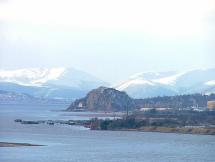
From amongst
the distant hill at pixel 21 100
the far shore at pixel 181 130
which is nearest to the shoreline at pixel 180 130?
the far shore at pixel 181 130

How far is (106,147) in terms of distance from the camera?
3541 centimetres

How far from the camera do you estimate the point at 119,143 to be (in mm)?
38031

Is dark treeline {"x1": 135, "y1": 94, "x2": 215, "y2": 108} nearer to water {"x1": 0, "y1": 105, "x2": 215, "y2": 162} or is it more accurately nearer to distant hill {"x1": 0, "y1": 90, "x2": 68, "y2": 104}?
water {"x1": 0, "y1": 105, "x2": 215, "y2": 162}

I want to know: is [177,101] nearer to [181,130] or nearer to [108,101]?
[108,101]

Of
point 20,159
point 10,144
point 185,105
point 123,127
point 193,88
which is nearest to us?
point 20,159

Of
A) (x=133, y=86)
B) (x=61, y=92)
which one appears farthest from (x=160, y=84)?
(x=61, y=92)

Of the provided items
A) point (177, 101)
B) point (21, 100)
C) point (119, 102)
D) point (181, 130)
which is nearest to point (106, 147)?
point (181, 130)

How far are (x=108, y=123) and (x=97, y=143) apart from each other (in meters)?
13.9

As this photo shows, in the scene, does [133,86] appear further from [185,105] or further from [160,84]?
[185,105]

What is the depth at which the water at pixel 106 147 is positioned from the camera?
30.1m

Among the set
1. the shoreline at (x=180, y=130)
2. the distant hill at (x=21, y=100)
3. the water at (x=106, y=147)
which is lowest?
the water at (x=106, y=147)

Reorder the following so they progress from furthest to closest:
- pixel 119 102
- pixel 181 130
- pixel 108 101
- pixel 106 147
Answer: pixel 108 101, pixel 119 102, pixel 181 130, pixel 106 147

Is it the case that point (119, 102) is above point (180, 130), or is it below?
above

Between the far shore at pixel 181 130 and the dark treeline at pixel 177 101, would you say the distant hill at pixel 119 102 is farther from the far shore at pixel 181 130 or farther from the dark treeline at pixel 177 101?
the far shore at pixel 181 130
